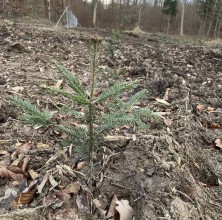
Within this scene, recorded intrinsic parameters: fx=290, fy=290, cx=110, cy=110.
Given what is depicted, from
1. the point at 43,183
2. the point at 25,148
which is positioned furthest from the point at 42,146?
the point at 43,183

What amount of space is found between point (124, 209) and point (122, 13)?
22808mm

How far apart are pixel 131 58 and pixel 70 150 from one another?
454 cm

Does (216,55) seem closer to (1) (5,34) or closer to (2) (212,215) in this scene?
(1) (5,34)

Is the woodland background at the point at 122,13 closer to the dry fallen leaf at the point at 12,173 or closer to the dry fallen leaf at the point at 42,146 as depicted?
the dry fallen leaf at the point at 42,146

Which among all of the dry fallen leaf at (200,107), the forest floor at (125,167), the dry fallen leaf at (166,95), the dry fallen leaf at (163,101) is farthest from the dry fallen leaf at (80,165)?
Answer: the dry fallen leaf at (200,107)

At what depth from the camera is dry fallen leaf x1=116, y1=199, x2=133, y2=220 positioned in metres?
1.63

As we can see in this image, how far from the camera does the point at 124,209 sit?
5.44 ft

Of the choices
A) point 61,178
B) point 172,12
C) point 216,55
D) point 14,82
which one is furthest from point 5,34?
point 172,12

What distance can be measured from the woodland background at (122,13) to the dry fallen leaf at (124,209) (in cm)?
1572

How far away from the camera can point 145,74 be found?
16.1 feet

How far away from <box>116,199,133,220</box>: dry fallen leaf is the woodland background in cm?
1572

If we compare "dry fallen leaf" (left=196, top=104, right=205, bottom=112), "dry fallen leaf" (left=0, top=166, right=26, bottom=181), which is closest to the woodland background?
"dry fallen leaf" (left=196, top=104, right=205, bottom=112)

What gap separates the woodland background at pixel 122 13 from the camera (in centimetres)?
1913

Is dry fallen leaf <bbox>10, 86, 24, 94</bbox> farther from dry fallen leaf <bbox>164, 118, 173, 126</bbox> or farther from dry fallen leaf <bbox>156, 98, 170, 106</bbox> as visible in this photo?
dry fallen leaf <bbox>164, 118, 173, 126</bbox>
